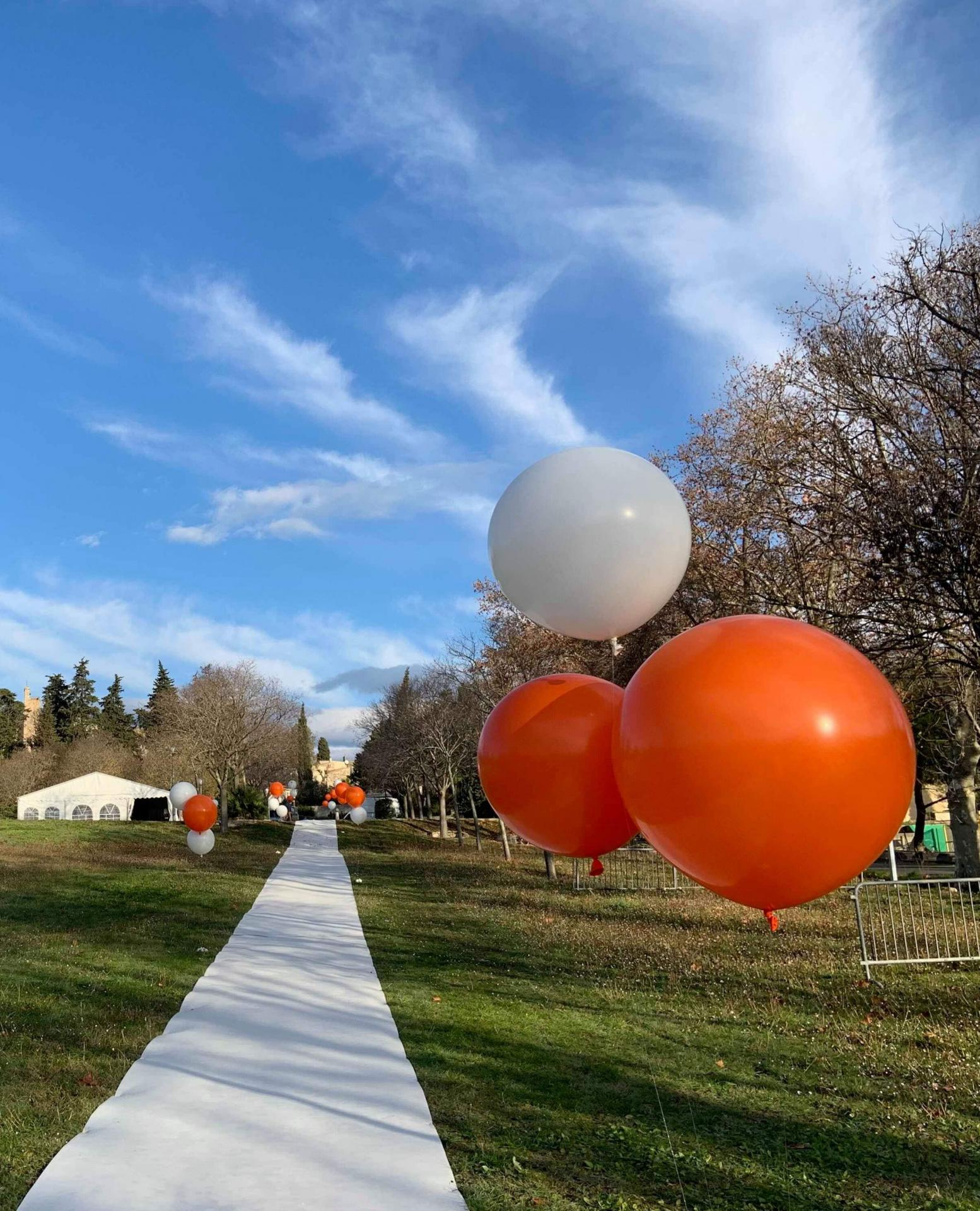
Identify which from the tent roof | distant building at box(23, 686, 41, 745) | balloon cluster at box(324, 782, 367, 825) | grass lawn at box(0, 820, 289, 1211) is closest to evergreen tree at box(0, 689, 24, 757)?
distant building at box(23, 686, 41, 745)

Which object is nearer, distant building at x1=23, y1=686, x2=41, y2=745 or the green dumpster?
the green dumpster

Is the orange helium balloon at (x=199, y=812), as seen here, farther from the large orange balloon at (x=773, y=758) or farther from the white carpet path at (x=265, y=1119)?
the large orange balloon at (x=773, y=758)

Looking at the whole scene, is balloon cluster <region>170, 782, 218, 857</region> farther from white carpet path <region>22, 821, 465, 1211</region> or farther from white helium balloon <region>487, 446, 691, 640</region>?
white helium balloon <region>487, 446, 691, 640</region>

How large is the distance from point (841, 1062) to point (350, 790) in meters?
35.7

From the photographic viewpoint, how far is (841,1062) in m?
7.05

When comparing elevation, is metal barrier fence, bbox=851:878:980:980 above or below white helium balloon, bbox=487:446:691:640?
below

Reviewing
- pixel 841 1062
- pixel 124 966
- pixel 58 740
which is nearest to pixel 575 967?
pixel 841 1062

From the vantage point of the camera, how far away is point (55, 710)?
6994 cm

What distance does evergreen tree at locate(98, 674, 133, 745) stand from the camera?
69.9 m

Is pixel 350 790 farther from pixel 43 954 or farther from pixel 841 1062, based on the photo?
pixel 841 1062

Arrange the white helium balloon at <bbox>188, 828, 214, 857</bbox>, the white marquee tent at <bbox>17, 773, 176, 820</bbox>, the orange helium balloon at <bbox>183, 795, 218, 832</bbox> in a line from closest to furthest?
the orange helium balloon at <bbox>183, 795, 218, 832</bbox>
the white helium balloon at <bbox>188, 828, 214, 857</bbox>
the white marquee tent at <bbox>17, 773, 176, 820</bbox>

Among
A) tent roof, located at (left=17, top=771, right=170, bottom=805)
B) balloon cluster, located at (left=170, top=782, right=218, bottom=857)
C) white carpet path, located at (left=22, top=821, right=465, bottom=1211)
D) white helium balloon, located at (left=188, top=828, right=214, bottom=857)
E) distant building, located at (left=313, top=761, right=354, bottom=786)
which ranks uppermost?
distant building, located at (left=313, top=761, right=354, bottom=786)

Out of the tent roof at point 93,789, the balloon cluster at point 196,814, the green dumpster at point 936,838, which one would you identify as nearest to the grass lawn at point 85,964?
the balloon cluster at point 196,814

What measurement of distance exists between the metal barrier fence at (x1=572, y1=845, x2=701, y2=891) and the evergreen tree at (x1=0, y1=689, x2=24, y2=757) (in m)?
49.3
